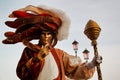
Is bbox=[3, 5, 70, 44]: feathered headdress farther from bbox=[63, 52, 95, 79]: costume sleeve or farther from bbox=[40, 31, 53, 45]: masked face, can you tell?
bbox=[63, 52, 95, 79]: costume sleeve

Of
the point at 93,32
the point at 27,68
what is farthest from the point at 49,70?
the point at 93,32

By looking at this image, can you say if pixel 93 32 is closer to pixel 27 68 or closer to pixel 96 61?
pixel 96 61

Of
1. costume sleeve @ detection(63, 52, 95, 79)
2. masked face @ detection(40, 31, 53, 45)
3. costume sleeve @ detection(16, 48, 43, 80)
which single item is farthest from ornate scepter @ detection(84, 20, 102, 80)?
costume sleeve @ detection(16, 48, 43, 80)

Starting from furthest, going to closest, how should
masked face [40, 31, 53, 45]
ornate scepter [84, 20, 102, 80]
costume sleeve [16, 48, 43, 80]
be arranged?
1. masked face [40, 31, 53, 45]
2. costume sleeve [16, 48, 43, 80]
3. ornate scepter [84, 20, 102, 80]

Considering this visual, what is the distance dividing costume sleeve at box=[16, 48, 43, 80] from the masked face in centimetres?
27

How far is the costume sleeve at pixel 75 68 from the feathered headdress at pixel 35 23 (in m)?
A: 0.39

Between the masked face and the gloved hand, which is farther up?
the masked face

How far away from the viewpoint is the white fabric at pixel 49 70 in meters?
5.05

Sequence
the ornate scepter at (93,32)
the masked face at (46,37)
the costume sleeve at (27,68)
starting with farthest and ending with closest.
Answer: the masked face at (46,37), the costume sleeve at (27,68), the ornate scepter at (93,32)

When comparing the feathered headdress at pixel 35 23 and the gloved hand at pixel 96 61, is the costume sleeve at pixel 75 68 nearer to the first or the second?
the gloved hand at pixel 96 61

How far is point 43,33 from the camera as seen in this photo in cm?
526

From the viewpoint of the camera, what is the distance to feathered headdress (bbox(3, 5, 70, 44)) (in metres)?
5.27

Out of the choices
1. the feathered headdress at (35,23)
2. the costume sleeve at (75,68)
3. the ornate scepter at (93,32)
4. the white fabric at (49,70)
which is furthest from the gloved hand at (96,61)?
the feathered headdress at (35,23)

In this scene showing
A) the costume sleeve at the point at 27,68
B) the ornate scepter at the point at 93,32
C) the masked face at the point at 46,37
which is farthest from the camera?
the masked face at the point at 46,37
